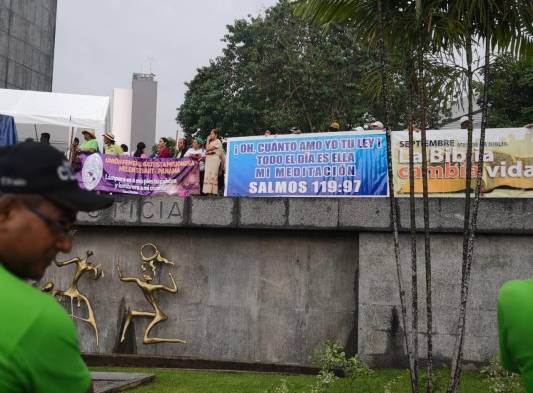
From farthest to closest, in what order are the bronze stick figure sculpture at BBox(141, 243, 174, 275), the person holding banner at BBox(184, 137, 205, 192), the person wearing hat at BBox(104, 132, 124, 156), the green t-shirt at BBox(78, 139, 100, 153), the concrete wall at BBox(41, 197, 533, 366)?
the person wearing hat at BBox(104, 132, 124, 156) → the green t-shirt at BBox(78, 139, 100, 153) → the person holding banner at BBox(184, 137, 205, 192) → the bronze stick figure sculpture at BBox(141, 243, 174, 275) → the concrete wall at BBox(41, 197, 533, 366)

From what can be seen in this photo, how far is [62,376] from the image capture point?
160cm

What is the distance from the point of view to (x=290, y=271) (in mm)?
9969

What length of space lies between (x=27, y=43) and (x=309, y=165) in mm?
33164

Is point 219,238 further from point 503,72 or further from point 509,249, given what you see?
point 503,72

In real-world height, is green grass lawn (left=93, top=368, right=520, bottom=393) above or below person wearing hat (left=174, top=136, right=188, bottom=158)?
below

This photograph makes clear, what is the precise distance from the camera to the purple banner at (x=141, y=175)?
419 inches

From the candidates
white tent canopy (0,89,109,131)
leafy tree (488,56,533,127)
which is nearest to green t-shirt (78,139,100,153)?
white tent canopy (0,89,109,131)

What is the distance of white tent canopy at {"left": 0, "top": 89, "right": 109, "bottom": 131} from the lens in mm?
14383

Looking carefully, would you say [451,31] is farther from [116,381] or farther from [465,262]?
[116,381]

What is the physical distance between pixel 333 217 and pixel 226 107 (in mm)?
23121

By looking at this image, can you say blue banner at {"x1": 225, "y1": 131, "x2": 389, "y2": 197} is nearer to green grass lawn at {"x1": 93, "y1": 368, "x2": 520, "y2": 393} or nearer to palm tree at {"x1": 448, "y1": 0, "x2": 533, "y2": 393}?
green grass lawn at {"x1": 93, "y1": 368, "x2": 520, "y2": 393}

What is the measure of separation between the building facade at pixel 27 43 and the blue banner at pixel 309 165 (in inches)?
1157

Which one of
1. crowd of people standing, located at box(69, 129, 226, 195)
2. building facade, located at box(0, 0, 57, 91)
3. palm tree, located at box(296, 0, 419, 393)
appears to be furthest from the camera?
building facade, located at box(0, 0, 57, 91)

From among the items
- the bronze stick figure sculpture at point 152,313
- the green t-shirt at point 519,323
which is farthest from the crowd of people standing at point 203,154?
the green t-shirt at point 519,323
